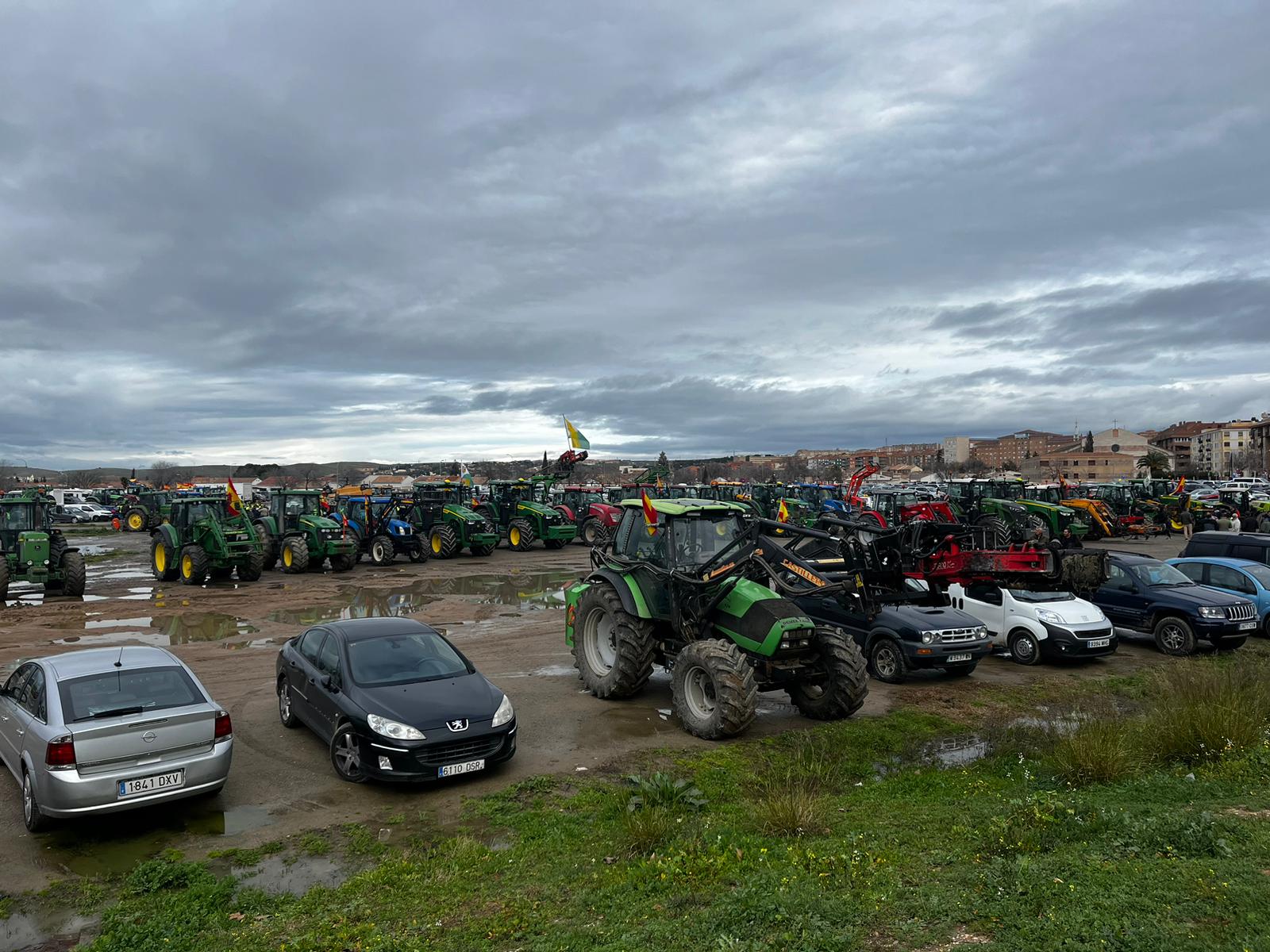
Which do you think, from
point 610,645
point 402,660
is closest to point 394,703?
point 402,660

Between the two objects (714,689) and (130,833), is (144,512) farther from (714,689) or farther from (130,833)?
(714,689)

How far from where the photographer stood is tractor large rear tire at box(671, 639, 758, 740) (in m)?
8.45

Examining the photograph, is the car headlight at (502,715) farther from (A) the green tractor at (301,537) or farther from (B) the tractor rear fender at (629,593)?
(A) the green tractor at (301,537)

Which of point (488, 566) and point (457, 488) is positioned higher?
point (457, 488)

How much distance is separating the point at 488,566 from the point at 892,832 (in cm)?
2104

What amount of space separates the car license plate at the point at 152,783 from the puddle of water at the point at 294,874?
3.53 feet

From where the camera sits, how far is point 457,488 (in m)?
30.7

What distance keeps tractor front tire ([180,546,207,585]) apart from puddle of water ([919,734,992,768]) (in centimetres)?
1889

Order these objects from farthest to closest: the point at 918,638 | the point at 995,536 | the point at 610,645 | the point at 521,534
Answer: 1. the point at 521,534
2. the point at 995,536
3. the point at 918,638
4. the point at 610,645

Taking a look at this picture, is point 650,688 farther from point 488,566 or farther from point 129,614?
point 488,566

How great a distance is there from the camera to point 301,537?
78.9 ft

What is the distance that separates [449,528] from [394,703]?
20.7m

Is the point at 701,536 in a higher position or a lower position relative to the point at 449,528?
higher

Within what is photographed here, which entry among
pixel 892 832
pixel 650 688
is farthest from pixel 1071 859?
pixel 650 688
